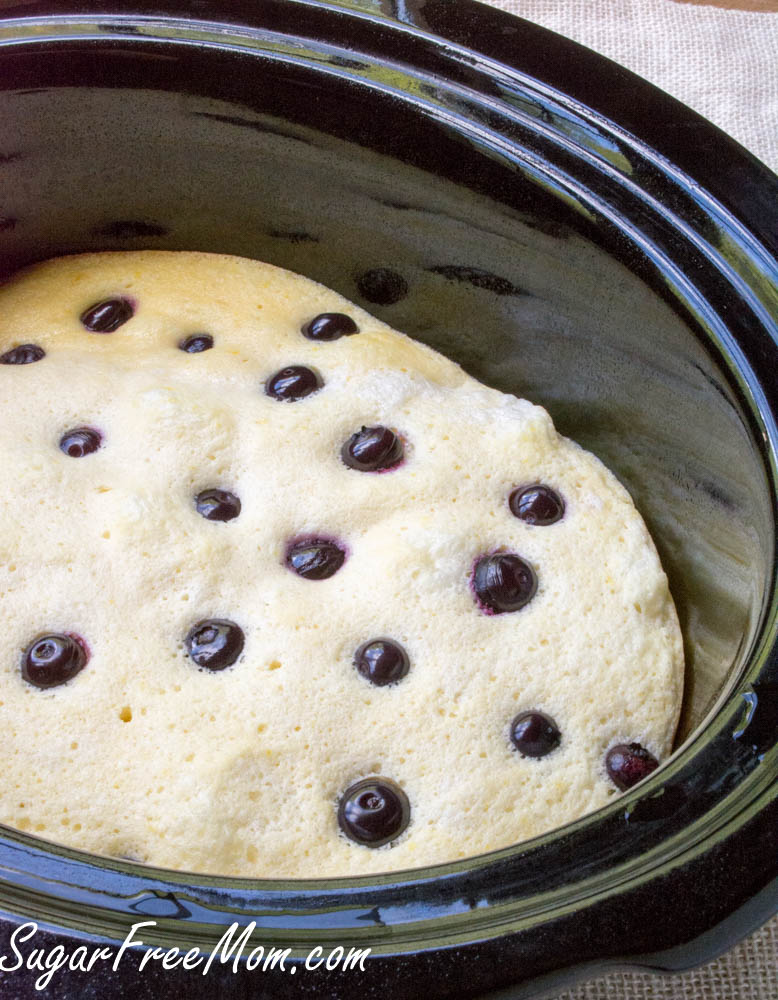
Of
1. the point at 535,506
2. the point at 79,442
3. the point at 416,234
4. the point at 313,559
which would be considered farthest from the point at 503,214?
the point at 79,442

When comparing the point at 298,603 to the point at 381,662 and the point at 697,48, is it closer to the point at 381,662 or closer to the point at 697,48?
the point at 381,662

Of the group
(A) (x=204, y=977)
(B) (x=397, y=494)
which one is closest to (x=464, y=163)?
(B) (x=397, y=494)

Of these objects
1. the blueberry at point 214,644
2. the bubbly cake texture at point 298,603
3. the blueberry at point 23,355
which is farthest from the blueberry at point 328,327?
the blueberry at point 214,644

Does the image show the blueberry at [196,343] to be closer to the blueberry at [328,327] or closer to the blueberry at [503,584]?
the blueberry at [328,327]

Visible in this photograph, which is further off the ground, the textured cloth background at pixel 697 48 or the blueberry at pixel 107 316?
the textured cloth background at pixel 697 48

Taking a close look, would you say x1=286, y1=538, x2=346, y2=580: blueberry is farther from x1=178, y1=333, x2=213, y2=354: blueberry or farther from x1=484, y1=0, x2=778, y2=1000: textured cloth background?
x1=484, y1=0, x2=778, y2=1000: textured cloth background

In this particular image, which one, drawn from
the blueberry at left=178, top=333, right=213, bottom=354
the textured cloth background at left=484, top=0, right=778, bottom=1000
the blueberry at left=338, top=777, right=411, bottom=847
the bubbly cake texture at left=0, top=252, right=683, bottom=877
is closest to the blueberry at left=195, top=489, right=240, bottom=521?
the bubbly cake texture at left=0, top=252, right=683, bottom=877
